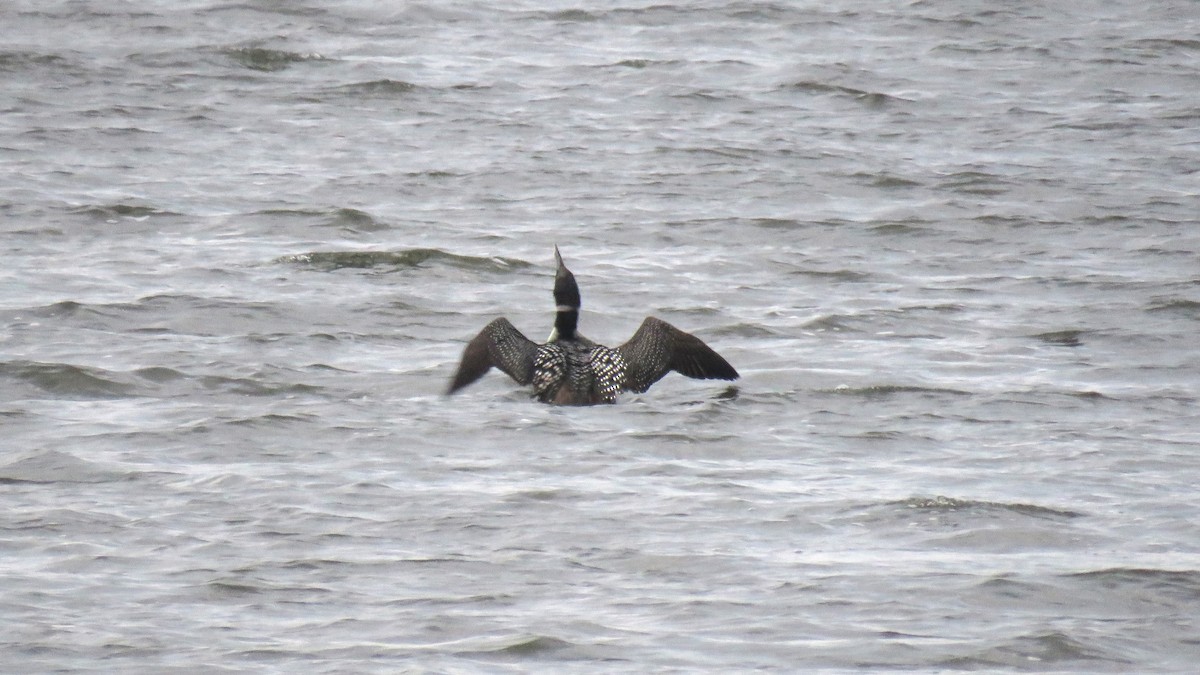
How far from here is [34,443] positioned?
7.66 metres

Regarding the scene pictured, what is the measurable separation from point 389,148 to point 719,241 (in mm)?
3232

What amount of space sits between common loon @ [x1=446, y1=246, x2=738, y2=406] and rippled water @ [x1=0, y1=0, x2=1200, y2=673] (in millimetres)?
129

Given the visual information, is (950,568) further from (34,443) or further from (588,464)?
(34,443)

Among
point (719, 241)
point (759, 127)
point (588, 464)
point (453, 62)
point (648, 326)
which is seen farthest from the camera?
point (453, 62)

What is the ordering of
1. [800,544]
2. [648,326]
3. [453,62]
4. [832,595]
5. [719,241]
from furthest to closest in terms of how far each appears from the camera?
1. [453,62]
2. [719,241]
3. [648,326]
4. [800,544]
5. [832,595]

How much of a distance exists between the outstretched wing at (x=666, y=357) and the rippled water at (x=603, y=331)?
0.53ft

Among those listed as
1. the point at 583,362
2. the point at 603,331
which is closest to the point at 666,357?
the point at 583,362

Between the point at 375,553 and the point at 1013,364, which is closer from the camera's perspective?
the point at 375,553

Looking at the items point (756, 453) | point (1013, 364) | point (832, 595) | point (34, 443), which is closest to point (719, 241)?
point (1013, 364)

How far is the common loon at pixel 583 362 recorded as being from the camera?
863cm

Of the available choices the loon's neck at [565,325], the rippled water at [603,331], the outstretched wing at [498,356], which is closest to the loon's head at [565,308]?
the loon's neck at [565,325]

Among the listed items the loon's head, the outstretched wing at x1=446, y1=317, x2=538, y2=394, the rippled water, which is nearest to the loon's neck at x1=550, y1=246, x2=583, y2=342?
the loon's head

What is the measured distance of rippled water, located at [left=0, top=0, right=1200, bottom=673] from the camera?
5.96m

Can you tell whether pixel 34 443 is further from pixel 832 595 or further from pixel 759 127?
pixel 759 127
